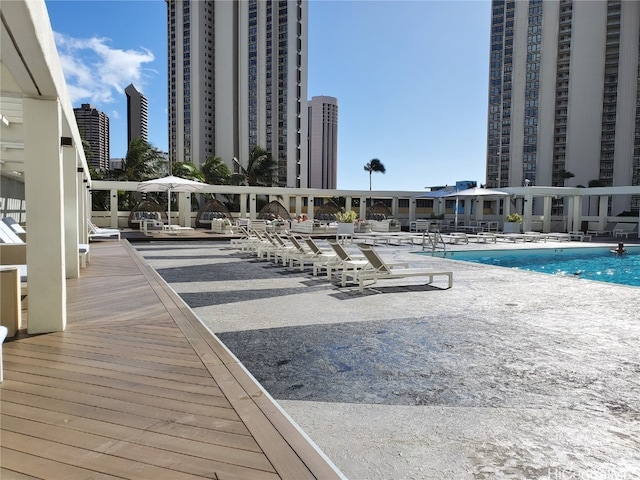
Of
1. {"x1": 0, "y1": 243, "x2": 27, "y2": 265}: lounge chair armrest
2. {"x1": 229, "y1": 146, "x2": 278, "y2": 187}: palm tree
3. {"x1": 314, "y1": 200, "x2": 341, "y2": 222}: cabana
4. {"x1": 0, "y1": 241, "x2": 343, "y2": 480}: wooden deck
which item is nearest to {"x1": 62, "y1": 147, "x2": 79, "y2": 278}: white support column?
{"x1": 0, "y1": 243, "x2": 27, "y2": 265}: lounge chair armrest

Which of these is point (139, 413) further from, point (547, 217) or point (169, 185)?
point (547, 217)

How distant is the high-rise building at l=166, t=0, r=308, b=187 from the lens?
65.1 metres

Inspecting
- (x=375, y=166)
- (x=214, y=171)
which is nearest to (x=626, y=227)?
(x=214, y=171)

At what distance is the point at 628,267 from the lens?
41.4 ft

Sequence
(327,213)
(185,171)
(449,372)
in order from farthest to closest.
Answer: (185,171) < (327,213) < (449,372)

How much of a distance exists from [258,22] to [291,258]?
63792mm

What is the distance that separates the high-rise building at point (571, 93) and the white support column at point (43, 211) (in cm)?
5666

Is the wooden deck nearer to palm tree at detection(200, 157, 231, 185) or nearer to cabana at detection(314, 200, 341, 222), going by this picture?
cabana at detection(314, 200, 341, 222)

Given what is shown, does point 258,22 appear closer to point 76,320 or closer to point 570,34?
point 570,34

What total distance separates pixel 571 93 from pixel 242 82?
146ft

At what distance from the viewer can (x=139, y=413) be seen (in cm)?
238

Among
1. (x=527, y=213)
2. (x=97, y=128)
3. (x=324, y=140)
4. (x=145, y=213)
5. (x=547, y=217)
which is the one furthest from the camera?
(x=324, y=140)

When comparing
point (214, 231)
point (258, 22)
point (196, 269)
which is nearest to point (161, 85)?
point (258, 22)

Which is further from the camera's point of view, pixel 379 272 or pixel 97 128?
pixel 97 128
